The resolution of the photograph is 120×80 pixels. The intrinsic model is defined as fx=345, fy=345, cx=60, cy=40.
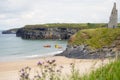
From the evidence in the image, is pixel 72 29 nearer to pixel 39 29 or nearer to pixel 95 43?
pixel 39 29

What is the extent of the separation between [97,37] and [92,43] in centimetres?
268

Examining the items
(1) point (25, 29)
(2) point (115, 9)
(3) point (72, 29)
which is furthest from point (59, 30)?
(2) point (115, 9)

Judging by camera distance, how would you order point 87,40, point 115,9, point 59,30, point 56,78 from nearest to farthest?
point 56,78 < point 87,40 < point 115,9 < point 59,30

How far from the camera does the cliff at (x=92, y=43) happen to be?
41.4 m

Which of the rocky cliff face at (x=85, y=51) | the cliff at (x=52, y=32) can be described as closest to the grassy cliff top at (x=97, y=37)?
the rocky cliff face at (x=85, y=51)

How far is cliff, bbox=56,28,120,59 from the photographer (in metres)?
41.4

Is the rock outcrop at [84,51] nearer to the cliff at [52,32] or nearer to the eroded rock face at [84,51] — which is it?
the eroded rock face at [84,51]

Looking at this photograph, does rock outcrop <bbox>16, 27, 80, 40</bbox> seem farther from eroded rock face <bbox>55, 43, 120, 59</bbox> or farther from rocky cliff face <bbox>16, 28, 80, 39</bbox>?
eroded rock face <bbox>55, 43, 120, 59</bbox>

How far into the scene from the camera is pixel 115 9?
170 ft

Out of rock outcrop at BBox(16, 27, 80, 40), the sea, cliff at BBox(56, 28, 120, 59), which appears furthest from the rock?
rock outcrop at BBox(16, 27, 80, 40)

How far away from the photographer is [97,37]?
151 feet

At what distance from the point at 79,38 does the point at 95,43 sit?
311cm

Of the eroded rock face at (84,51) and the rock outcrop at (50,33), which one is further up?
the eroded rock face at (84,51)

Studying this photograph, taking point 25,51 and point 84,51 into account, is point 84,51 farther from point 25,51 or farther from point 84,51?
point 25,51
